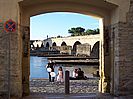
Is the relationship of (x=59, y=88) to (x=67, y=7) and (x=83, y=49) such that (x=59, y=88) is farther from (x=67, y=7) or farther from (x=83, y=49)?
(x=83, y=49)

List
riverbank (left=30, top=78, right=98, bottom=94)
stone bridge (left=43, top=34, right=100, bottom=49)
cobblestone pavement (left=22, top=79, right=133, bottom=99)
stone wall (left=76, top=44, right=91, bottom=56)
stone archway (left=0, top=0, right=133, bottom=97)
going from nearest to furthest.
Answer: stone archway (left=0, top=0, right=133, bottom=97), cobblestone pavement (left=22, top=79, right=133, bottom=99), riverbank (left=30, top=78, right=98, bottom=94), stone bridge (left=43, top=34, right=100, bottom=49), stone wall (left=76, top=44, right=91, bottom=56)

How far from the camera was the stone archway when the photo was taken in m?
9.26

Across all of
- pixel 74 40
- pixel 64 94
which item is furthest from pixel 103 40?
pixel 74 40

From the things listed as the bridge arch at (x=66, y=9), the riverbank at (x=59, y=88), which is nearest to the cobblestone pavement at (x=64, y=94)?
the riverbank at (x=59, y=88)

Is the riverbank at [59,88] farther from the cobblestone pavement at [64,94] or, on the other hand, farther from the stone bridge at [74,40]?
the stone bridge at [74,40]

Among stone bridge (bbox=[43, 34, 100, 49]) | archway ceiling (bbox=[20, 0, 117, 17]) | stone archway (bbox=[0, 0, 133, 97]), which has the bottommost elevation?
stone archway (bbox=[0, 0, 133, 97])

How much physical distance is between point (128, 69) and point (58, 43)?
6129 centimetres

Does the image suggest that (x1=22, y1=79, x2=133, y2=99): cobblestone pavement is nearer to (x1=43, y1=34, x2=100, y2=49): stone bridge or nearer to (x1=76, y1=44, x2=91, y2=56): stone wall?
(x1=43, y1=34, x2=100, y2=49): stone bridge

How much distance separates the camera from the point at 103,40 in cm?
1101

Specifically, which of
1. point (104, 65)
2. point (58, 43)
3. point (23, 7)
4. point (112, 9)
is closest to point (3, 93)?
point (23, 7)

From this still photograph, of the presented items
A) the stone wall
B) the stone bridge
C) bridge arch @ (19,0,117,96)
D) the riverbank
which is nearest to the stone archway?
bridge arch @ (19,0,117,96)

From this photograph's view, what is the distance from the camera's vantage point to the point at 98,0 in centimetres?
970

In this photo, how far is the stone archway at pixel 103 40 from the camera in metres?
9.26

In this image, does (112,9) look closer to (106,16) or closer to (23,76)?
(106,16)
